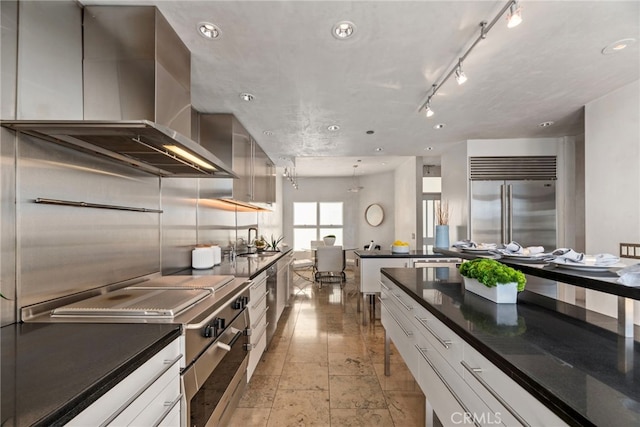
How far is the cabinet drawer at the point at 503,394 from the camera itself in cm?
76

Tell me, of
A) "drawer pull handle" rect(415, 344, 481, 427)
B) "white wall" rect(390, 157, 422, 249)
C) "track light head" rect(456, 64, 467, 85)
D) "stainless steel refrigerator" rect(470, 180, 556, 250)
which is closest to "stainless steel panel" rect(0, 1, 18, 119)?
"drawer pull handle" rect(415, 344, 481, 427)

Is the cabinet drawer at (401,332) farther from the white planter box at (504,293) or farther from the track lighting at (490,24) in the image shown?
the track lighting at (490,24)

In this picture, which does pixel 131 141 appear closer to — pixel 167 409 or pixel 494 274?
pixel 167 409

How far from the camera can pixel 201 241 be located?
295 centimetres

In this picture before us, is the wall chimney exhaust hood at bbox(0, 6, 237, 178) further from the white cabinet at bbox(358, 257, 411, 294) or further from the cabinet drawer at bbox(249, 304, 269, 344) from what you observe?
the white cabinet at bbox(358, 257, 411, 294)

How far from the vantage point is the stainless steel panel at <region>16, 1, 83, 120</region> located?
3.87ft

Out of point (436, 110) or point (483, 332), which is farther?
point (436, 110)

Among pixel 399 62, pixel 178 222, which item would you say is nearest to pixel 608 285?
pixel 399 62

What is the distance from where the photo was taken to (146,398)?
0.96 m

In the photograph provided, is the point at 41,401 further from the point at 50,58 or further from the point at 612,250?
the point at 612,250

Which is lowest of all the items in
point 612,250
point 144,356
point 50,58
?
point 144,356

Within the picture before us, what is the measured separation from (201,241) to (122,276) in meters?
1.16

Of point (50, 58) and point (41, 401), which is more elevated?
point (50, 58)

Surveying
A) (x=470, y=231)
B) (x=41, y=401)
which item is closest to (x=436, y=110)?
(x=470, y=231)
